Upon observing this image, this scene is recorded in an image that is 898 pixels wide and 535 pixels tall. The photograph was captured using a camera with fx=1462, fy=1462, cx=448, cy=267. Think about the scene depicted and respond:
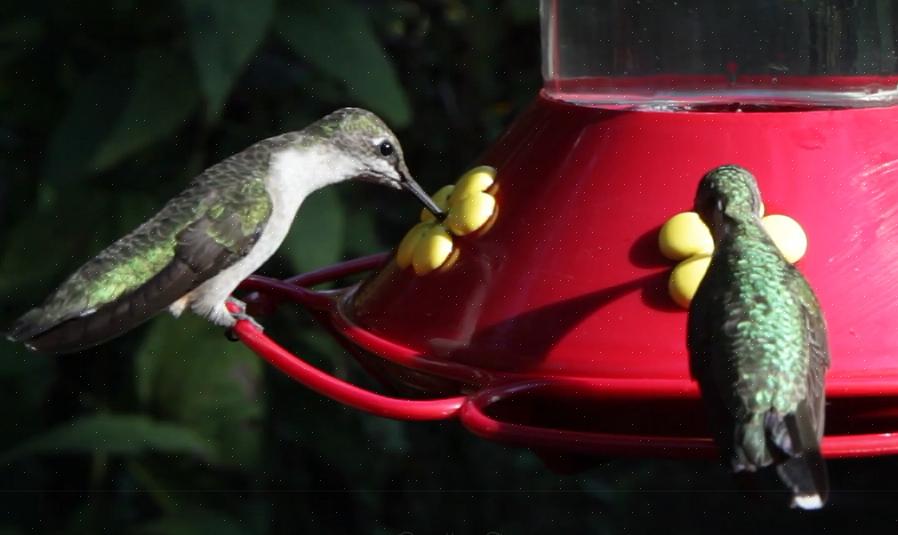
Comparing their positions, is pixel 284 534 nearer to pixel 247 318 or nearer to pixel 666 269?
pixel 247 318

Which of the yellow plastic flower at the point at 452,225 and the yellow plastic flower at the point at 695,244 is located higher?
the yellow plastic flower at the point at 695,244

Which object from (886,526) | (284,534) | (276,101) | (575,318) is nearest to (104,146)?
(276,101)

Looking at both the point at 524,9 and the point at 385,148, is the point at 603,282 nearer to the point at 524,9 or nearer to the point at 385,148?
the point at 385,148

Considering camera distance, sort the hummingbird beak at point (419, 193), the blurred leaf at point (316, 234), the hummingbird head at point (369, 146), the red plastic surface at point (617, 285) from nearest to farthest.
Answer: the red plastic surface at point (617, 285), the hummingbird beak at point (419, 193), the hummingbird head at point (369, 146), the blurred leaf at point (316, 234)

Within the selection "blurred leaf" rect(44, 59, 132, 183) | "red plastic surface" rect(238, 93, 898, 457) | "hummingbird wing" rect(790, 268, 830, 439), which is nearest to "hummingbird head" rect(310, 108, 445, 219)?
"blurred leaf" rect(44, 59, 132, 183)

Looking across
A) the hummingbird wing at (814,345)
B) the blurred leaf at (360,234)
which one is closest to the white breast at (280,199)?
the blurred leaf at (360,234)

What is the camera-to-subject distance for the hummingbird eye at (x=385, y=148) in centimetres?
363

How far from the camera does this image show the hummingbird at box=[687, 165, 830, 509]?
2.20 meters

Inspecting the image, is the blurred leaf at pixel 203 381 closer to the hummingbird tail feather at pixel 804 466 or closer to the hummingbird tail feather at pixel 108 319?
the hummingbird tail feather at pixel 108 319

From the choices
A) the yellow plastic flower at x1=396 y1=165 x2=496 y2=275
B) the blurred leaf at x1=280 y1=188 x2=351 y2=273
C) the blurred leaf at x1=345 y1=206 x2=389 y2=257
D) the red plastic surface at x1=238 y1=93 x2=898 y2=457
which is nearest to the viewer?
the red plastic surface at x1=238 y1=93 x2=898 y2=457

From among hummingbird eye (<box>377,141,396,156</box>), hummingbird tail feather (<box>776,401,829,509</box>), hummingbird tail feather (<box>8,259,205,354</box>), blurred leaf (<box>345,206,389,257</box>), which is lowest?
blurred leaf (<box>345,206,389,257</box>)

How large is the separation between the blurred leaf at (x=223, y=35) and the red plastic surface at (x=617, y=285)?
41.4 inches

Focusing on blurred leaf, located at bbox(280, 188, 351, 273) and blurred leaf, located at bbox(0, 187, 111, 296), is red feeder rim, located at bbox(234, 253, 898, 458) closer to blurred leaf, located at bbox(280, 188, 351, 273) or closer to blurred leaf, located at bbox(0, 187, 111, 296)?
blurred leaf, located at bbox(280, 188, 351, 273)

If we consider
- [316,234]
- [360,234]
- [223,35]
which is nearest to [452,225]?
[223,35]
